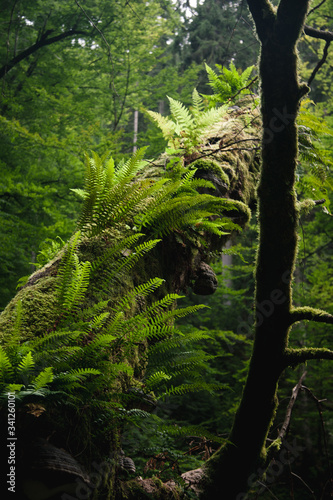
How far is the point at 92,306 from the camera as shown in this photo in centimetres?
175

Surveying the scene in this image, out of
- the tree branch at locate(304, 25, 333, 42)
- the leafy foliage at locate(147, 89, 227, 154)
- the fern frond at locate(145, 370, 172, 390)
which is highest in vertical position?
the leafy foliage at locate(147, 89, 227, 154)

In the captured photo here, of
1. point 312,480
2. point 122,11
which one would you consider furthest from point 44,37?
point 312,480

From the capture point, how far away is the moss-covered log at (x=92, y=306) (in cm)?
107

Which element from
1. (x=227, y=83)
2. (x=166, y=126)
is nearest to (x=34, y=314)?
(x=166, y=126)

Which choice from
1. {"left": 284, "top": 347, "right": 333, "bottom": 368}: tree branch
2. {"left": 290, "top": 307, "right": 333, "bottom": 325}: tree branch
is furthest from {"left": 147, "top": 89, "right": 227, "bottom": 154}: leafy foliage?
{"left": 284, "top": 347, "right": 333, "bottom": 368}: tree branch

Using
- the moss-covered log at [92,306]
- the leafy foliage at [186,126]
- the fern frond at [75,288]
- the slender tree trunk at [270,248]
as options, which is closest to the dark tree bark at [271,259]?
the slender tree trunk at [270,248]

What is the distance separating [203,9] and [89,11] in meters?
8.38

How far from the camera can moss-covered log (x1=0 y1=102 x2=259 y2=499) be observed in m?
1.07

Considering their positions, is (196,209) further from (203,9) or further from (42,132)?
(203,9)

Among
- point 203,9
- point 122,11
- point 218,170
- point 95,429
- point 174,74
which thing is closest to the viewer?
point 95,429

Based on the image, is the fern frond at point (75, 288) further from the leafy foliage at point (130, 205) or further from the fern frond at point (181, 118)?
the fern frond at point (181, 118)

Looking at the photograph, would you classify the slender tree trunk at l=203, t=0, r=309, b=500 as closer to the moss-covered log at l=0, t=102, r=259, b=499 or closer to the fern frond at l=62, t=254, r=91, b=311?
the moss-covered log at l=0, t=102, r=259, b=499

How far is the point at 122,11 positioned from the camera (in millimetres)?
7105

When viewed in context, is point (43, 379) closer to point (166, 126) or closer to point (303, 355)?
point (303, 355)
